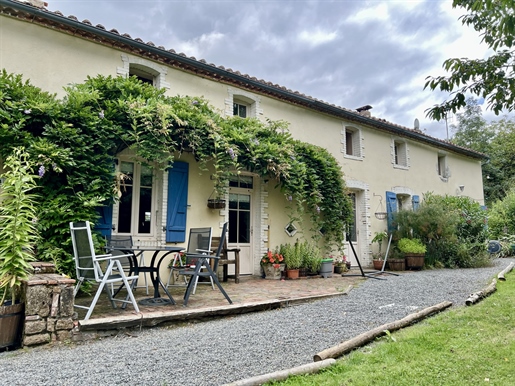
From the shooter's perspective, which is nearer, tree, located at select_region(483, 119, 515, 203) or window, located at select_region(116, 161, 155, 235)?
window, located at select_region(116, 161, 155, 235)

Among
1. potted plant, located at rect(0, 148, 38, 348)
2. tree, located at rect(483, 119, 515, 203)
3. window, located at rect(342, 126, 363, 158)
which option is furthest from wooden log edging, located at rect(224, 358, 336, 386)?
tree, located at rect(483, 119, 515, 203)

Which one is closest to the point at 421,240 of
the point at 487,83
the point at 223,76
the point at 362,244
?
the point at 362,244

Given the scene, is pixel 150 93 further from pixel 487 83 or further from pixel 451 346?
pixel 451 346

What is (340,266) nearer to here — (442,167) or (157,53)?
(157,53)

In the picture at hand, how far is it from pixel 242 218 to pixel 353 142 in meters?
4.95

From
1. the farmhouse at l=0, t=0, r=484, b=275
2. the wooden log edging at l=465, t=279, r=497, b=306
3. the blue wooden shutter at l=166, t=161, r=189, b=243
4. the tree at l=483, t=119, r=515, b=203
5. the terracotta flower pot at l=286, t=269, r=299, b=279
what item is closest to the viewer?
the wooden log edging at l=465, t=279, r=497, b=306

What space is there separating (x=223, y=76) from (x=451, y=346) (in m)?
6.55

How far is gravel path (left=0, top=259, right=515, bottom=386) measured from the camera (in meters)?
2.44

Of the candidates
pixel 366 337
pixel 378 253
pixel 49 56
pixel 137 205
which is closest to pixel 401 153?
pixel 378 253

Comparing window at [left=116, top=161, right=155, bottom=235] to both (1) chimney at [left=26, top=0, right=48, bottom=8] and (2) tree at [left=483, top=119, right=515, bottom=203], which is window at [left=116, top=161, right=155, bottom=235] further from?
(2) tree at [left=483, top=119, right=515, bottom=203]

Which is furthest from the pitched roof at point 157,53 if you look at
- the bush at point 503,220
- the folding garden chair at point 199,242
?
the bush at point 503,220

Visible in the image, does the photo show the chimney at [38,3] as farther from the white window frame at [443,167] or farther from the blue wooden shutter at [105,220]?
the white window frame at [443,167]

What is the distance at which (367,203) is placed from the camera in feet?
34.1

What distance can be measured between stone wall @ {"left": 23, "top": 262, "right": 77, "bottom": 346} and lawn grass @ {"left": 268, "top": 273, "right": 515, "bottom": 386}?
7.34ft
